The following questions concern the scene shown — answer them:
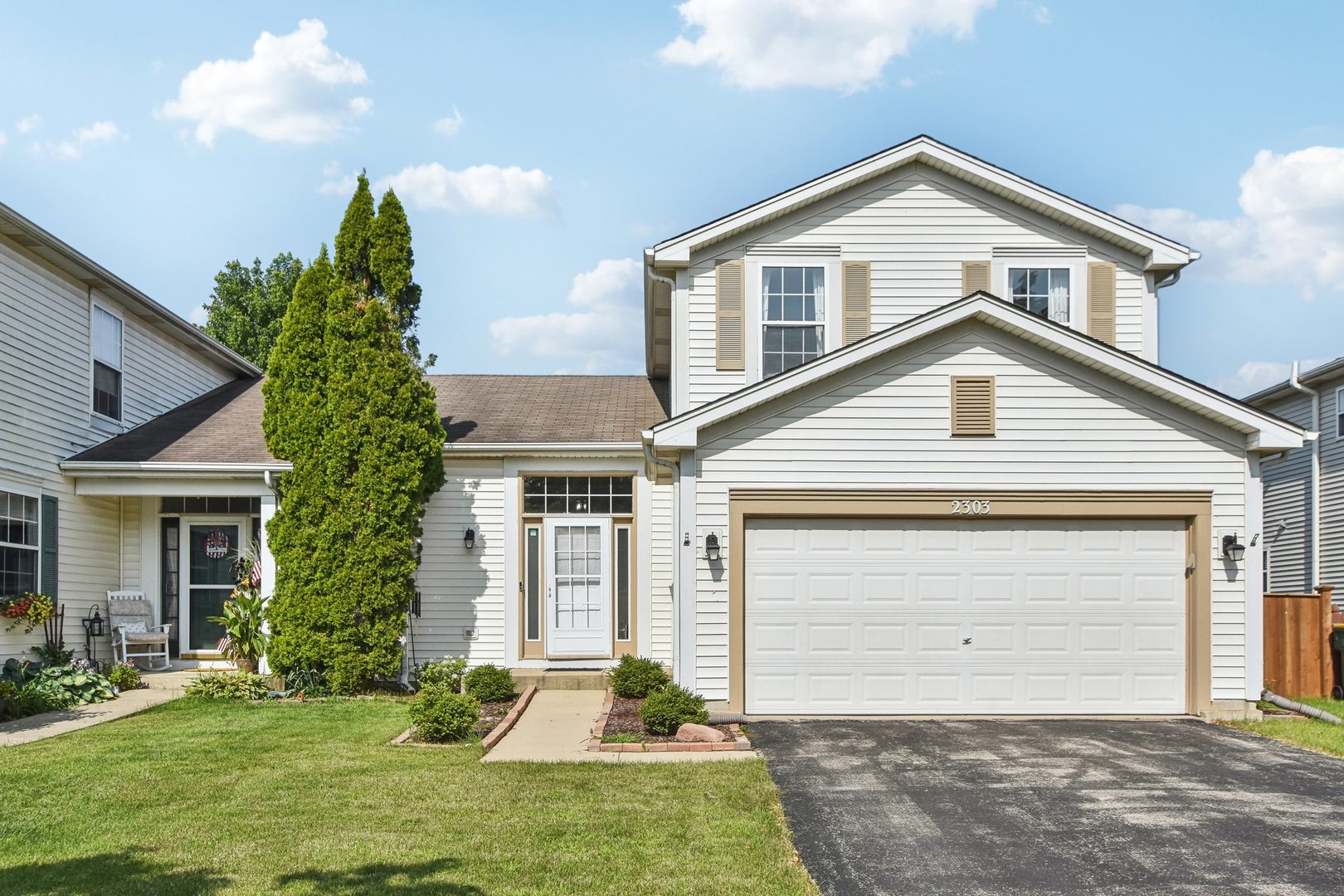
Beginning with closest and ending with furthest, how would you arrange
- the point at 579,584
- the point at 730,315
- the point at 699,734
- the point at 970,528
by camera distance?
the point at 699,734
the point at 970,528
the point at 730,315
the point at 579,584

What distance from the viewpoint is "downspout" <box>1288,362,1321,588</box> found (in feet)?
60.6

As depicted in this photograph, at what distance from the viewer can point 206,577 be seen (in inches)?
626

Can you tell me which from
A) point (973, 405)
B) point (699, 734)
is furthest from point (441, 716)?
point (973, 405)

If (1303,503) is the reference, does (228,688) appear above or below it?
below

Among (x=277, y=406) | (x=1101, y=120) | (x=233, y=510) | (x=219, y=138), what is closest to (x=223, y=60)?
(x=219, y=138)

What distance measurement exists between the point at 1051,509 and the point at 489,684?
265 inches

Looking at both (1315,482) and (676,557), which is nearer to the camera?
(676,557)

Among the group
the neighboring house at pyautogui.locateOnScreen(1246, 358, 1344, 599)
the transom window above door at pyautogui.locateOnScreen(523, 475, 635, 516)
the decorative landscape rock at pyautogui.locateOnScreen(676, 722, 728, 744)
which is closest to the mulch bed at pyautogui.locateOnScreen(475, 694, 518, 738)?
the decorative landscape rock at pyautogui.locateOnScreen(676, 722, 728, 744)

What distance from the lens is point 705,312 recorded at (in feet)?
47.5

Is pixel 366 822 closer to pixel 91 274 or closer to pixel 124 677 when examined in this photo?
pixel 124 677

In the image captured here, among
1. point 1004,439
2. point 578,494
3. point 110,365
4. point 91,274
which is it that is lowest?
Answer: point 578,494

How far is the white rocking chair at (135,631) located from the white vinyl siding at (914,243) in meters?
7.86

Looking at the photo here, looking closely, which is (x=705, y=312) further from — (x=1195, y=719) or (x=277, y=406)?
(x=1195, y=719)

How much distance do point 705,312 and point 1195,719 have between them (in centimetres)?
743
